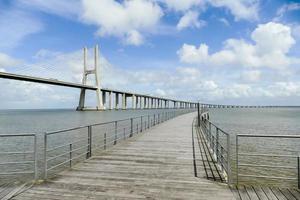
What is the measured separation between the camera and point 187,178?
5230 millimetres

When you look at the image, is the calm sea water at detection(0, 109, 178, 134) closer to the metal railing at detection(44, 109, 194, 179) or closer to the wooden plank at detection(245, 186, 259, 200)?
the metal railing at detection(44, 109, 194, 179)

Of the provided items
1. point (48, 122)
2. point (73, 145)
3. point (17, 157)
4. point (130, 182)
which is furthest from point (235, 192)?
point (48, 122)

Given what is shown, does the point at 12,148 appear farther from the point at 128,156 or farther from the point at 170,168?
the point at 170,168

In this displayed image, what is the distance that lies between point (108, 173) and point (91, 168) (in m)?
0.58

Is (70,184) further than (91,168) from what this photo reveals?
No

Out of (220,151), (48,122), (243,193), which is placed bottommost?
(48,122)

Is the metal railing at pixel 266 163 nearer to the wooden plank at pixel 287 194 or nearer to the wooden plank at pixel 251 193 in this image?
the wooden plank at pixel 251 193

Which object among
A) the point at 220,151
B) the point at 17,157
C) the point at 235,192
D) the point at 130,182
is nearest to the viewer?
the point at 235,192

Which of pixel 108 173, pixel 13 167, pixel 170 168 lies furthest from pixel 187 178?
pixel 13 167

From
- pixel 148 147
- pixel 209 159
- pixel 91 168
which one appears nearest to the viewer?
pixel 91 168

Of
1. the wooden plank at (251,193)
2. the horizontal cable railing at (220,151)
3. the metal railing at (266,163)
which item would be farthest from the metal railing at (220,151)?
the wooden plank at (251,193)

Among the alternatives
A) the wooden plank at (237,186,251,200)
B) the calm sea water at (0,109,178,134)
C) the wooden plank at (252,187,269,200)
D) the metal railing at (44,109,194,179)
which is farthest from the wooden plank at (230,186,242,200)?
the calm sea water at (0,109,178,134)

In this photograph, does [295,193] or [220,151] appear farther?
[220,151]

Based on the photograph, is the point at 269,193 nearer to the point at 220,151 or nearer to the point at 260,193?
the point at 260,193
